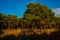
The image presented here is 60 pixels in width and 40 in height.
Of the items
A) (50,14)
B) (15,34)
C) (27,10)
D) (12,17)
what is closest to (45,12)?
(50,14)

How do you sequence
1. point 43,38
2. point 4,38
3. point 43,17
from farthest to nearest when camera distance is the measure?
1. point 43,17
2. point 4,38
3. point 43,38

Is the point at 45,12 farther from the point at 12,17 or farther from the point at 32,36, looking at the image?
the point at 32,36

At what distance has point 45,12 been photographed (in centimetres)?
3841

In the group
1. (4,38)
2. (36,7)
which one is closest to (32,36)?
(4,38)

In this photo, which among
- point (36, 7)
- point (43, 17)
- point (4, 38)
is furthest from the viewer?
point (36, 7)

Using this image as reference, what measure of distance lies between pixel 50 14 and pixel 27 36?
3133 centimetres

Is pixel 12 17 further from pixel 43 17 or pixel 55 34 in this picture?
pixel 55 34

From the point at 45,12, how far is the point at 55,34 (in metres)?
29.7

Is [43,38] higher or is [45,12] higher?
[45,12]

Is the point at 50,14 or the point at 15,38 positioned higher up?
the point at 50,14

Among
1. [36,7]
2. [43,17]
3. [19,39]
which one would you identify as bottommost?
[19,39]

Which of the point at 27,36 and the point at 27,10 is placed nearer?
the point at 27,36

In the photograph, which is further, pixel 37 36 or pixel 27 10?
pixel 27 10

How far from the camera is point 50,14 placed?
3966 centimetres
